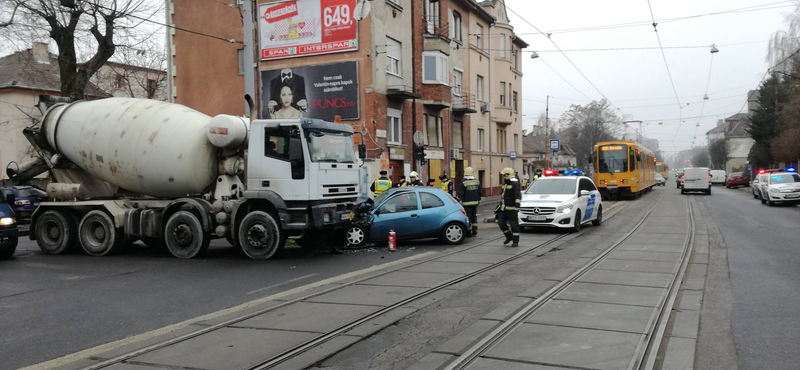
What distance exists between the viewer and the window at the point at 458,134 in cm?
3638

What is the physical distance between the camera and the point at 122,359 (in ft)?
17.2

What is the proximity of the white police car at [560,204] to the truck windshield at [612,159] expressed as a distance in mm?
17936

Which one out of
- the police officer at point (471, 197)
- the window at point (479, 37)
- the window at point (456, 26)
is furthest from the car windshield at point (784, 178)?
the police officer at point (471, 197)

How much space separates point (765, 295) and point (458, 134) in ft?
97.5

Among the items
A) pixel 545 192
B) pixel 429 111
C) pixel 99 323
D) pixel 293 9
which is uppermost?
pixel 293 9

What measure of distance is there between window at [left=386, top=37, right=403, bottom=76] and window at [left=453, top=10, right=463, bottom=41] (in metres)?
8.06

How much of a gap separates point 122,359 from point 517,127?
4587 centimetres

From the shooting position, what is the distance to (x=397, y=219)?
1341 centimetres

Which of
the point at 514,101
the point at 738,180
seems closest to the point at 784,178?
the point at 514,101

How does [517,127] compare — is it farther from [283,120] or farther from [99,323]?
[99,323]

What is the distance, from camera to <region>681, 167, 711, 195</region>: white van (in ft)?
137

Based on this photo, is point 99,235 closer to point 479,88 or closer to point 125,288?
point 125,288

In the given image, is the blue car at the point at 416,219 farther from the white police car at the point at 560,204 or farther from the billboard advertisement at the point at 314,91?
the billboard advertisement at the point at 314,91

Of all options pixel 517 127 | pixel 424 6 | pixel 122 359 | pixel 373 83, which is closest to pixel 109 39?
pixel 373 83
